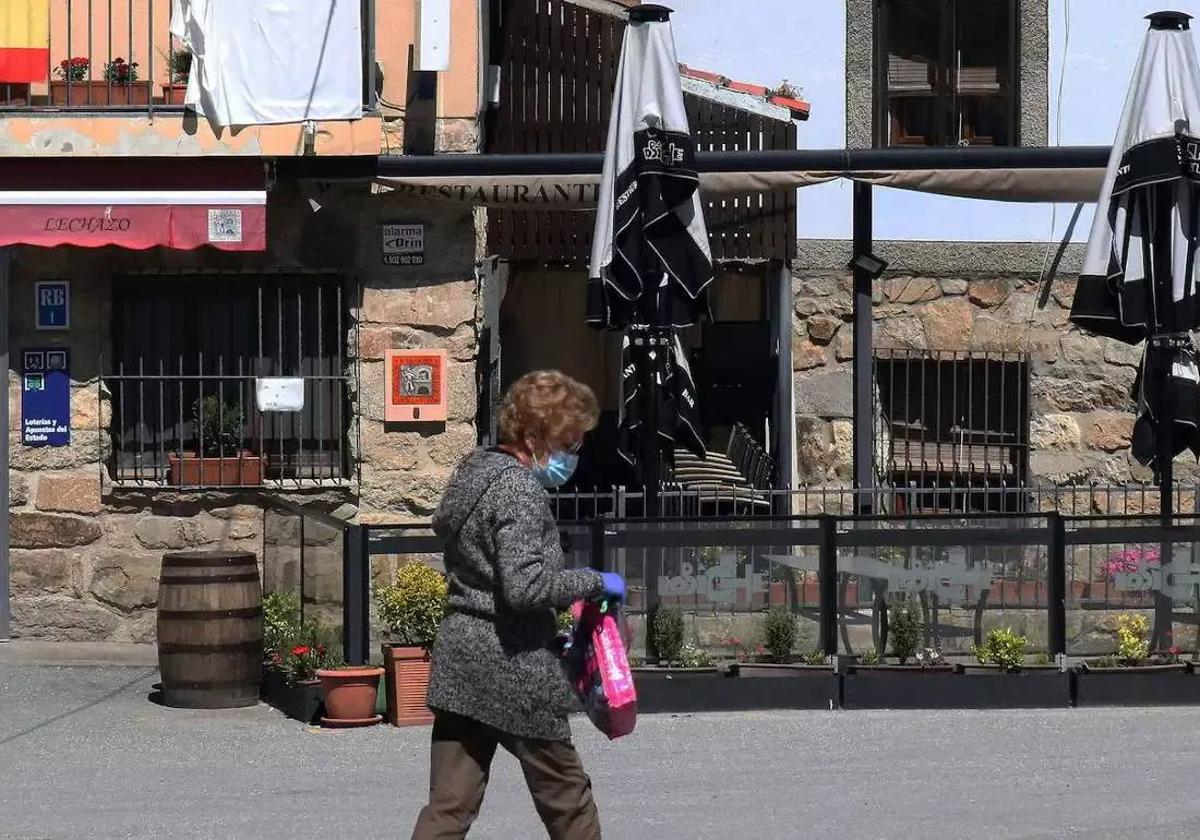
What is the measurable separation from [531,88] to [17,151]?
12.1ft

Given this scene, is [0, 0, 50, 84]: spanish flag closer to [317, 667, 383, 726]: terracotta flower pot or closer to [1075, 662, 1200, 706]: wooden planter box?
[317, 667, 383, 726]: terracotta flower pot

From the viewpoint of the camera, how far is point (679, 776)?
8.35m

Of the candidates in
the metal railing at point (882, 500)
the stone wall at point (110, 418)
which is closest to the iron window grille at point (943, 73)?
the metal railing at point (882, 500)

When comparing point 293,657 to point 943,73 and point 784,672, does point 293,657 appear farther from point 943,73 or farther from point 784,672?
point 943,73

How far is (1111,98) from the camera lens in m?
14.4

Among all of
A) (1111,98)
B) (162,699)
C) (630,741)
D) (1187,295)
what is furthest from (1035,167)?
(162,699)

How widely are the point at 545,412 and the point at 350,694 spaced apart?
4.37m

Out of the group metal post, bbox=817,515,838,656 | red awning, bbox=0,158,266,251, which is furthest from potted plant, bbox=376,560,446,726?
red awning, bbox=0,158,266,251

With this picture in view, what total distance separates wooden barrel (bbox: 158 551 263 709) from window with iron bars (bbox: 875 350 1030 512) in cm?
557

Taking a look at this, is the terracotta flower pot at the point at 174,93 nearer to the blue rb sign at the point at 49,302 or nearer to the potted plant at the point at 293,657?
the blue rb sign at the point at 49,302

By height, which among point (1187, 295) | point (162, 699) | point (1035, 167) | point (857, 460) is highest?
point (1035, 167)

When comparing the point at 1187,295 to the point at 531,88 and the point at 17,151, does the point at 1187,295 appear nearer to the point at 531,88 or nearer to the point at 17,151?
the point at 531,88

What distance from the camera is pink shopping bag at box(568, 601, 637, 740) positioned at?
18.4 ft

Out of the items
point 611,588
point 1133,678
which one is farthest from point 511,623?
point 1133,678
